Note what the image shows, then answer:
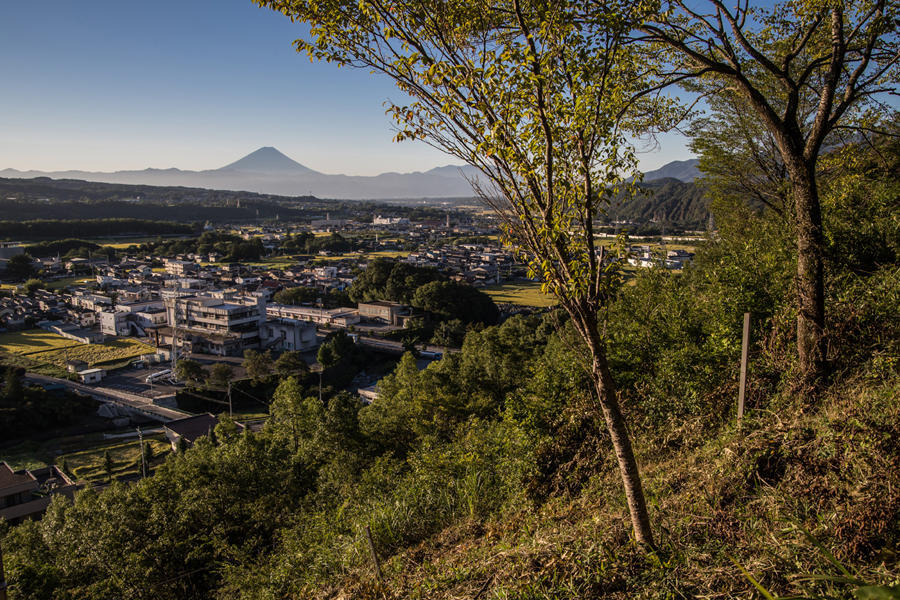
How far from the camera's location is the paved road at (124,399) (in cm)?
1629

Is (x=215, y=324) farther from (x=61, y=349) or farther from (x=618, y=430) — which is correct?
(x=618, y=430)

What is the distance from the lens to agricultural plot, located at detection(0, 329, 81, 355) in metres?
22.2

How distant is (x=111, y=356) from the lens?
2178cm

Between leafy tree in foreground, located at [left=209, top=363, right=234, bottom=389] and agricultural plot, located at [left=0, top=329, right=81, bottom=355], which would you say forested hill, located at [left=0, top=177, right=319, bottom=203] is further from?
leafy tree in foreground, located at [left=209, top=363, right=234, bottom=389]

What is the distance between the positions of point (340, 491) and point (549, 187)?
17.3 feet

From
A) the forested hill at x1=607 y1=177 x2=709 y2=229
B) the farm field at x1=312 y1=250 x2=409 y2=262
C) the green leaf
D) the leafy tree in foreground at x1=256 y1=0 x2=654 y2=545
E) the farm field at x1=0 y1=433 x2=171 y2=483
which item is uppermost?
the forested hill at x1=607 y1=177 x2=709 y2=229

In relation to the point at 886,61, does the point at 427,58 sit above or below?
below

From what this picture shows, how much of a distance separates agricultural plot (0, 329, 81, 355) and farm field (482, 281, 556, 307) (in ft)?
75.1

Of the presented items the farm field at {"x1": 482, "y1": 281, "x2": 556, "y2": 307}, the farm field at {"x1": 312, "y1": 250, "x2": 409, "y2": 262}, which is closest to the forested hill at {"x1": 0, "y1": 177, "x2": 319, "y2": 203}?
the farm field at {"x1": 312, "y1": 250, "x2": 409, "y2": 262}

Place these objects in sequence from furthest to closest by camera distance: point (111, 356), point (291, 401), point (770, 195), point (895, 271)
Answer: point (111, 356) < point (291, 401) < point (770, 195) < point (895, 271)

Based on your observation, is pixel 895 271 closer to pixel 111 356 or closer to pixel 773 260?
pixel 773 260

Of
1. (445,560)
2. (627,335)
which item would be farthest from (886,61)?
(445,560)

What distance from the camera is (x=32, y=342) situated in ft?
76.3

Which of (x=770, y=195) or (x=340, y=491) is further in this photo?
(x=770, y=195)
